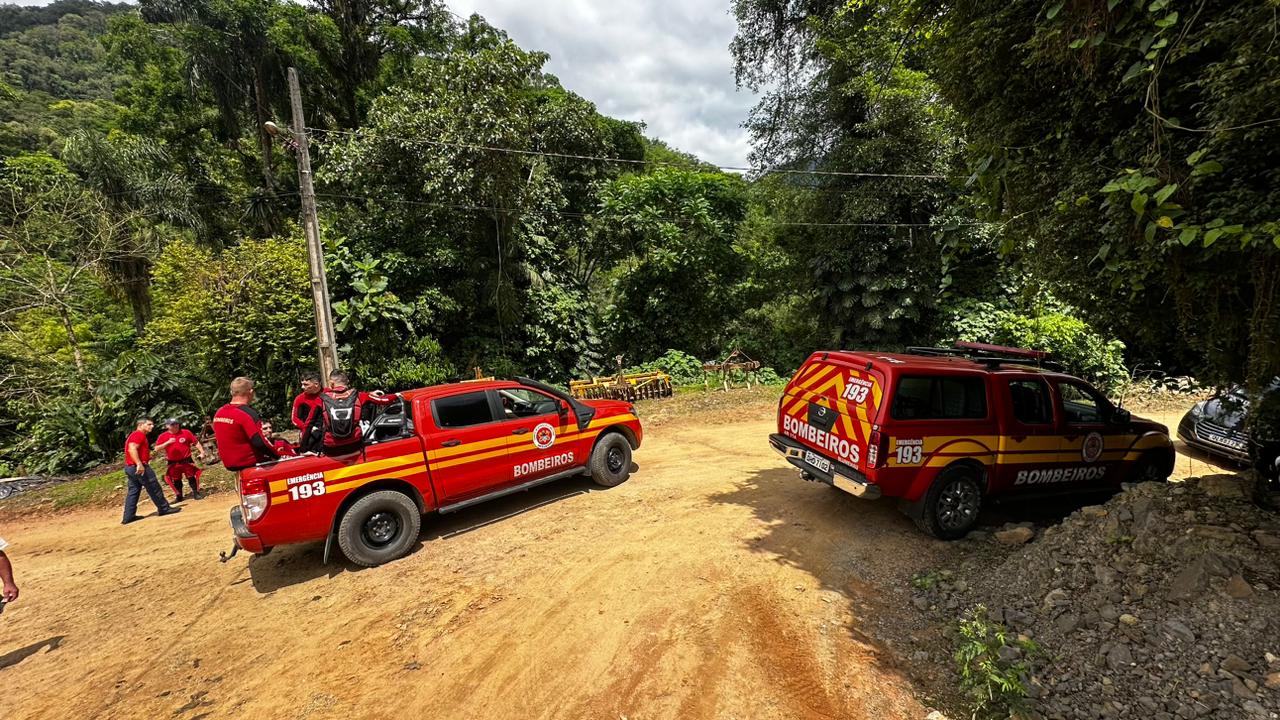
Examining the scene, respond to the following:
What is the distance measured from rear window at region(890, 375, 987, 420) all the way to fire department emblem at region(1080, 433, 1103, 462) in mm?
1540

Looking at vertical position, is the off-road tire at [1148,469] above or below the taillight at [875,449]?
below

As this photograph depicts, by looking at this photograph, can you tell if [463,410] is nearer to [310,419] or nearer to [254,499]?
[310,419]

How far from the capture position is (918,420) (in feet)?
15.4

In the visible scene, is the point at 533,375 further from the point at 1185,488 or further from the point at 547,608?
the point at 1185,488

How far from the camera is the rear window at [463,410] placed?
5.34 meters

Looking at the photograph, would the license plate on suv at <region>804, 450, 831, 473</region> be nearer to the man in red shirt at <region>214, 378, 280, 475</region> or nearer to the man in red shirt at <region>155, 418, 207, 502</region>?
the man in red shirt at <region>214, 378, 280, 475</region>

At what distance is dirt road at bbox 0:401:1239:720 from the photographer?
3084 millimetres

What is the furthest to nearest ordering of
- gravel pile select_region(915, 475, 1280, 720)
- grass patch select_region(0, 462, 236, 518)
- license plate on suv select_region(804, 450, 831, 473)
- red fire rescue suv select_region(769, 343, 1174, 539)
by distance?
grass patch select_region(0, 462, 236, 518), license plate on suv select_region(804, 450, 831, 473), red fire rescue suv select_region(769, 343, 1174, 539), gravel pile select_region(915, 475, 1280, 720)

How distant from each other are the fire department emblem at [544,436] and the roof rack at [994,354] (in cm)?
455

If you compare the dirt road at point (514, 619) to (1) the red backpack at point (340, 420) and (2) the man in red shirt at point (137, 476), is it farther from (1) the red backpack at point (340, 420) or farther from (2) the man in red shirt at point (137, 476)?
(1) the red backpack at point (340, 420)

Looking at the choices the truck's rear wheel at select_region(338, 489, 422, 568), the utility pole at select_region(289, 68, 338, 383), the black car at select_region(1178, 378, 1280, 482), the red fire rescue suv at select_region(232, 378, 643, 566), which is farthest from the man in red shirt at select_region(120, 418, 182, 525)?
the black car at select_region(1178, 378, 1280, 482)

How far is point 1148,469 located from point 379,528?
8.93m

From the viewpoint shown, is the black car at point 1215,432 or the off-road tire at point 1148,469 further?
the black car at point 1215,432

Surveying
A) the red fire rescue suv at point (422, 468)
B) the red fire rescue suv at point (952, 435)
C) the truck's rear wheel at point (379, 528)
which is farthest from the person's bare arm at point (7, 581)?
the red fire rescue suv at point (952, 435)
